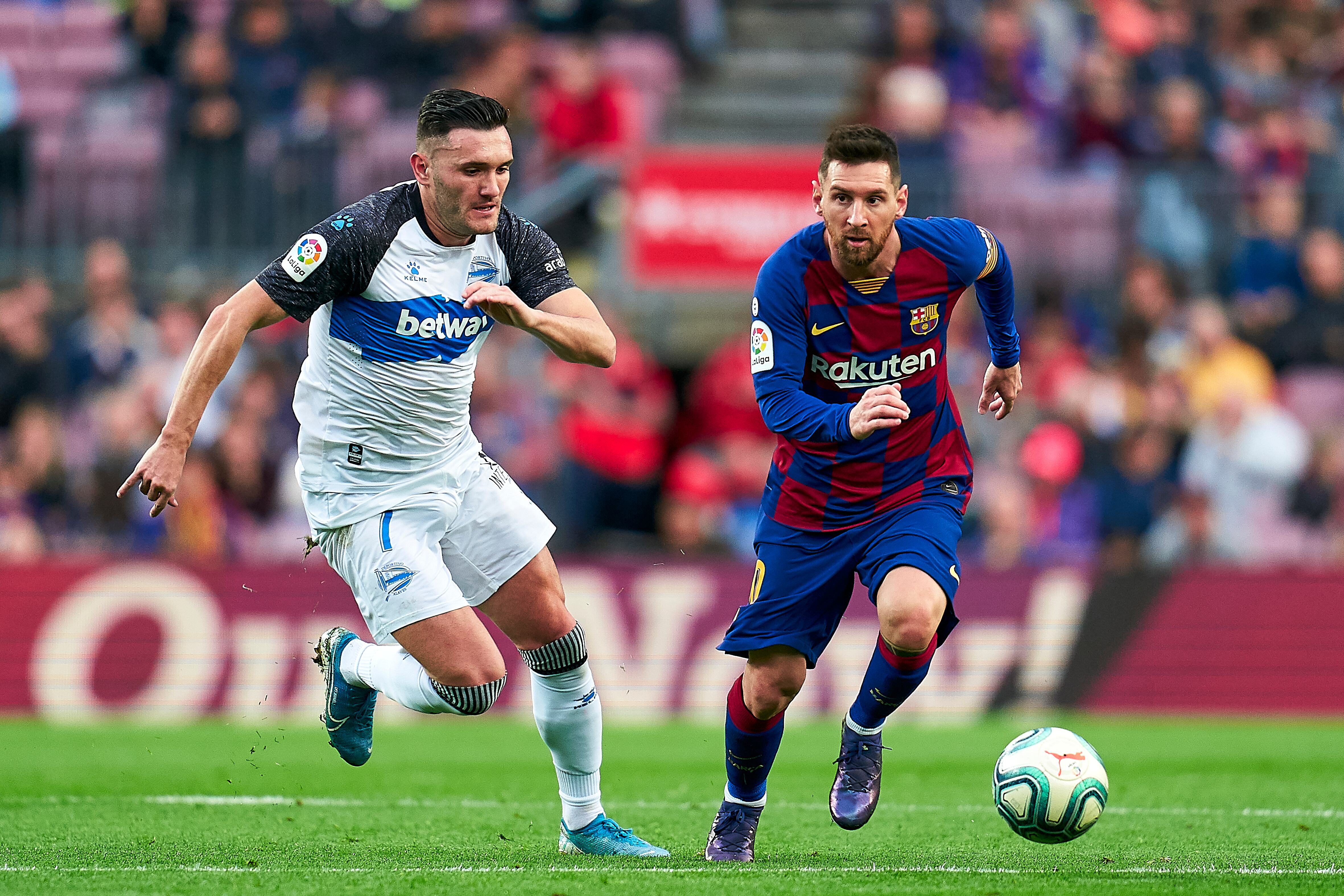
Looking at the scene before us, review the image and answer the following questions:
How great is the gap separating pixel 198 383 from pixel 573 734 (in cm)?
195

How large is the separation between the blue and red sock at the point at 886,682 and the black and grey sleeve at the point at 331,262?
2280 mm

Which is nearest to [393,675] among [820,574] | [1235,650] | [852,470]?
[820,574]

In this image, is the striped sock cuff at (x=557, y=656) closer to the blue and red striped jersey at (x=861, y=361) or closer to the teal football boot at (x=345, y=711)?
the teal football boot at (x=345, y=711)

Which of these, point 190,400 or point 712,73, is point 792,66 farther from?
point 190,400

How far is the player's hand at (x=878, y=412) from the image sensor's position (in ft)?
19.7

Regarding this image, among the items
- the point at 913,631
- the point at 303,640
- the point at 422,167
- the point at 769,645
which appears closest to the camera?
the point at 913,631

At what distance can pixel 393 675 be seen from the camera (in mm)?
6793

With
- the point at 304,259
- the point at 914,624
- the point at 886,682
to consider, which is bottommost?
the point at 886,682

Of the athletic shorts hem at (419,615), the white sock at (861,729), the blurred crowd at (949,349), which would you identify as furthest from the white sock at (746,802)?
the blurred crowd at (949,349)

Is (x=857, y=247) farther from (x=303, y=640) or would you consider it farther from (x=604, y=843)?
(x=303, y=640)

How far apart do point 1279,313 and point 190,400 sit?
11325 millimetres

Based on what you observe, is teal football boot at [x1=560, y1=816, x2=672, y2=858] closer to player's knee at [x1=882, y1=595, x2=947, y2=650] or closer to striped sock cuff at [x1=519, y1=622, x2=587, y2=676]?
striped sock cuff at [x1=519, y1=622, x2=587, y2=676]

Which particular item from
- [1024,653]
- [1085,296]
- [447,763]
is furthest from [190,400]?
[1085,296]

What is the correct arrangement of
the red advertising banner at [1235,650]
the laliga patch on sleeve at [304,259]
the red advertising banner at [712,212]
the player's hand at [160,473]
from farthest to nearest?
the red advertising banner at [712,212] → the red advertising banner at [1235,650] → the laliga patch on sleeve at [304,259] → the player's hand at [160,473]
